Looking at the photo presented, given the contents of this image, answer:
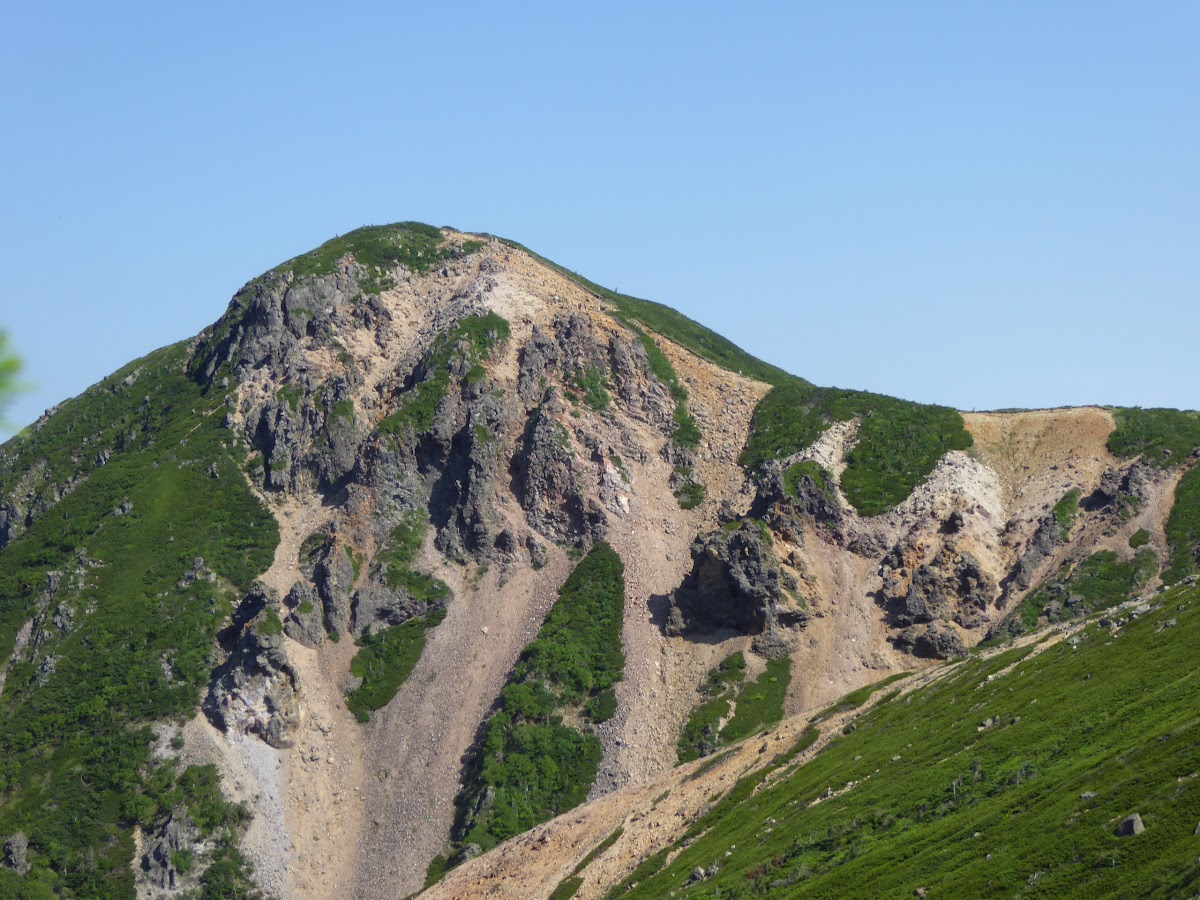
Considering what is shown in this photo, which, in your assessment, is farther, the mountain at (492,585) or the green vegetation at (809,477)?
the green vegetation at (809,477)

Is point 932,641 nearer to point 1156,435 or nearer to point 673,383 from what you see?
point 1156,435

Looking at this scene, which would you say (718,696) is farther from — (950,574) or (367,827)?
(367,827)

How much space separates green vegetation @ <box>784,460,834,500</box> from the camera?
154900mm

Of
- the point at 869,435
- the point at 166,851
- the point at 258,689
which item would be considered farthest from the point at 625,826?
the point at 869,435

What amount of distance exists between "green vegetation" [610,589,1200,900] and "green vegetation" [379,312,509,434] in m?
82.4

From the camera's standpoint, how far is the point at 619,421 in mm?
171750

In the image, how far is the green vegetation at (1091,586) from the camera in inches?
5113

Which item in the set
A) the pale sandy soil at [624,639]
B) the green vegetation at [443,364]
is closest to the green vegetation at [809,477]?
the pale sandy soil at [624,639]

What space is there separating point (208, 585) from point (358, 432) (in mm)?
28837

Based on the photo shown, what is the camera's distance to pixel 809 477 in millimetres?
156375

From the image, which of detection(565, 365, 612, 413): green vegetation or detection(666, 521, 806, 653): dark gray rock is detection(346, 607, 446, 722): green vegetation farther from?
detection(565, 365, 612, 413): green vegetation

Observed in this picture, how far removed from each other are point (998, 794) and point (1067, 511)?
89474 millimetres

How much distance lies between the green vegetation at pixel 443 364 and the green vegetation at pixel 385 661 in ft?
90.0

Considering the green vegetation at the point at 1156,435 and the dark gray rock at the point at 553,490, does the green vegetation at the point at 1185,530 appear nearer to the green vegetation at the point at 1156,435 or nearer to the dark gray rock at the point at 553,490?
the green vegetation at the point at 1156,435
